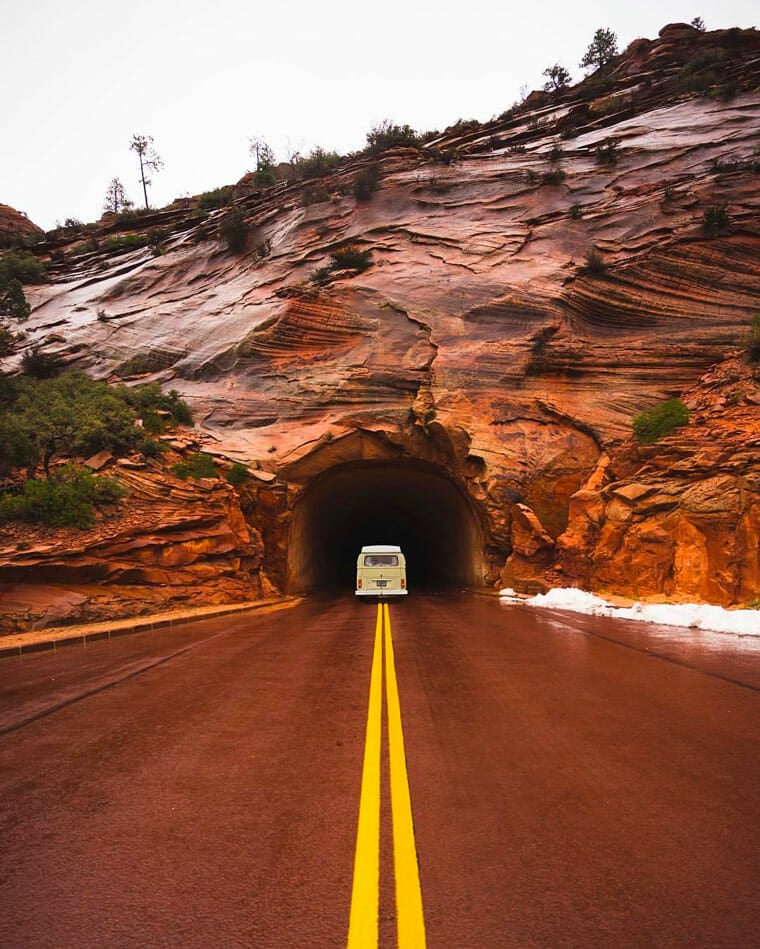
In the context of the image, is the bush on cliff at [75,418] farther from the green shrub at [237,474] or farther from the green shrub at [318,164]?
the green shrub at [318,164]

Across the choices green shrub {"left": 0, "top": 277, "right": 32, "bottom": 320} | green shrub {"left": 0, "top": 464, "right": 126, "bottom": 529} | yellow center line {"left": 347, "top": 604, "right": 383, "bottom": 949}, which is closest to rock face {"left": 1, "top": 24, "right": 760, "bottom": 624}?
green shrub {"left": 0, "top": 464, "right": 126, "bottom": 529}

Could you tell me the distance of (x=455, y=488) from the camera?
30.2 metres

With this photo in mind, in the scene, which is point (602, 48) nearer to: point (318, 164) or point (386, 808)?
point (318, 164)

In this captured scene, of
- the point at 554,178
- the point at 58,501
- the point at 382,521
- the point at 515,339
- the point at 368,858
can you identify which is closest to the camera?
the point at 368,858

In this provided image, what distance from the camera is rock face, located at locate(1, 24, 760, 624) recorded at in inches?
814

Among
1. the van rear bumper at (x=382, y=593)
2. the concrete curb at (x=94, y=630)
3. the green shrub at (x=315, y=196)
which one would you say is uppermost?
the green shrub at (x=315, y=196)

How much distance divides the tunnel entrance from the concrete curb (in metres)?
10.7

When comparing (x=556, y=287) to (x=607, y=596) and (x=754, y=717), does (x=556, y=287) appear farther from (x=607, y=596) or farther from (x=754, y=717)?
(x=754, y=717)

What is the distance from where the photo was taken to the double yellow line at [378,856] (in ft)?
8.72

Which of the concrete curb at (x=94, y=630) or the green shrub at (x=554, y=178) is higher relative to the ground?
the green shrub at (x=554, y=178)

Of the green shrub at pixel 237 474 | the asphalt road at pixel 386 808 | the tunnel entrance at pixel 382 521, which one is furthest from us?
the tunnel entrance at pixel 382 521

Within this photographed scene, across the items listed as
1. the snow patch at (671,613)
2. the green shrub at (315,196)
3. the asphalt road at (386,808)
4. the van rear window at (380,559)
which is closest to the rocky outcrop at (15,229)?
the green shrub at (315,196)

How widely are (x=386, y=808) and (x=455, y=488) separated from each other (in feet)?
87.2

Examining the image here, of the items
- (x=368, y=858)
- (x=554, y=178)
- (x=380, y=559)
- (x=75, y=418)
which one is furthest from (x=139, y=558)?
(x=554, y=178)
